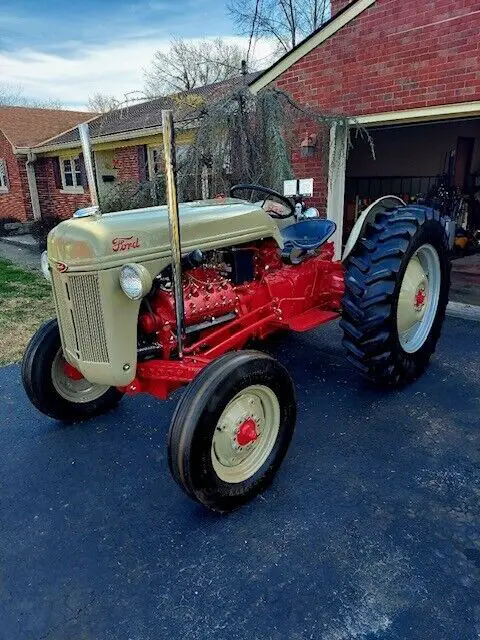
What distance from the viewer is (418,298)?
356 centimetres

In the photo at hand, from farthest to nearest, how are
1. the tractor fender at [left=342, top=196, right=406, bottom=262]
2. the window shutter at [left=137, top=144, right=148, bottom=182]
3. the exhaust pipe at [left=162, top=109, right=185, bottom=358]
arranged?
the window shutter at [left=137, top=144, right=148, bottom=182]
the tractor fender at [left=342, top=196, right=406, bottom=262]
the exhaust pipe at [left=162, top=109, right=185, bottom=358]

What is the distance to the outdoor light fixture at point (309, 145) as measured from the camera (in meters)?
6.15

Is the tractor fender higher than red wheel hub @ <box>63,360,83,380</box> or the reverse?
higher

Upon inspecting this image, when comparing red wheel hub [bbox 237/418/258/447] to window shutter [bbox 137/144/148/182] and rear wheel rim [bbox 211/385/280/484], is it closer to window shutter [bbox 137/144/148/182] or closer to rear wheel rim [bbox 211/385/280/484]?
rear wheel rim [bbox 211/385/280/484]

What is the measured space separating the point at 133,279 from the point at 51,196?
46.7 feet

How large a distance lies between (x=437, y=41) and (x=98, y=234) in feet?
15.0

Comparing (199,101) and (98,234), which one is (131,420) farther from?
(199,101)

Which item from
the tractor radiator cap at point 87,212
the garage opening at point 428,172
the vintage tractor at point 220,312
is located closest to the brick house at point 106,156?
the garage opening at point 428,172

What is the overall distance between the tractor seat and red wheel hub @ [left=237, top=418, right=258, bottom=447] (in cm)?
151

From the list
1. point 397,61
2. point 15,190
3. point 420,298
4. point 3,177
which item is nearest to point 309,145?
point 397,61

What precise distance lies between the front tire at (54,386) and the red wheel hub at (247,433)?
128 centimetres

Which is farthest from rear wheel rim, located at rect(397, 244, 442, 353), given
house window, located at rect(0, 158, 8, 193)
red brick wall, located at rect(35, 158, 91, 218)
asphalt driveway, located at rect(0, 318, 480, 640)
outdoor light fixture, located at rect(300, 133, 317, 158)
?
house window, located at rect(0, 158, 8, 193)

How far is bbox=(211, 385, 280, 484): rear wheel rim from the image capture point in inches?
90.6

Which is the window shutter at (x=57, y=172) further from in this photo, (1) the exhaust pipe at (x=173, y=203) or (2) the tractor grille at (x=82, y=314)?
(1) the exhaust pipe at (x=173, y=203)
